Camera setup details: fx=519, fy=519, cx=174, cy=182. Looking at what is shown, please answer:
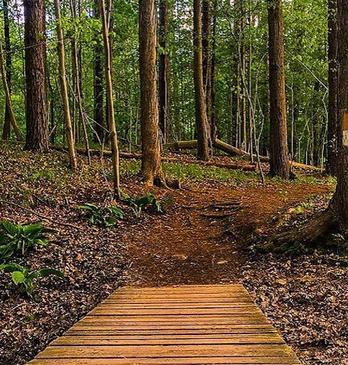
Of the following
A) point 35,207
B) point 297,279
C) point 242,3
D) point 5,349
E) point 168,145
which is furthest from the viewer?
point 168,145

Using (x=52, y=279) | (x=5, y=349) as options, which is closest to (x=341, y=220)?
(x=52, y=279)

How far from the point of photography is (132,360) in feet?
10.1

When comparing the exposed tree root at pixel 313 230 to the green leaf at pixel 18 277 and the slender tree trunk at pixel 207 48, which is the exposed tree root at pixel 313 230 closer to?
the green leaf at pixel 18 277

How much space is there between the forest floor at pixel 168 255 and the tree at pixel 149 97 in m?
0.62

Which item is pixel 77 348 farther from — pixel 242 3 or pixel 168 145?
pixel 168 145

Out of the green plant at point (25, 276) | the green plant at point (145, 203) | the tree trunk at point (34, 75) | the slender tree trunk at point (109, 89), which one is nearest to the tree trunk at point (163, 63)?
the tree trunk at point (34, 75)

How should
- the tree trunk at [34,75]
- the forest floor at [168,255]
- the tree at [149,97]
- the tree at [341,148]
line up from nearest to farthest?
the forest floor at [168,255] → the tree at [341,148] → the tree at [149,97] → the tree trunk at [34,75]

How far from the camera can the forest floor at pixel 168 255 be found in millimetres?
4941

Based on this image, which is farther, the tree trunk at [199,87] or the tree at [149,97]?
the tree trunk at [199,87]

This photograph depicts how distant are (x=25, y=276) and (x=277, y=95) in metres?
11.4

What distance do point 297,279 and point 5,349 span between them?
3.26 metres

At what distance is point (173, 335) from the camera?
3.67 metres

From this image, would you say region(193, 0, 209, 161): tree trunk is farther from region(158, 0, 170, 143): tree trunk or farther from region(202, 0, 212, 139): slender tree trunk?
region(158, 0, 170, 143): tree trunk

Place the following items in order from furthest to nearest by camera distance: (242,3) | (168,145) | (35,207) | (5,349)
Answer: (168,145) < (242,3) < (35,207) < (5,349)
